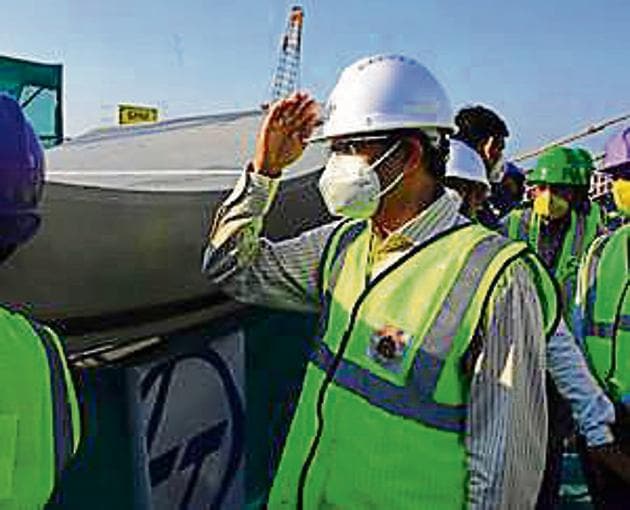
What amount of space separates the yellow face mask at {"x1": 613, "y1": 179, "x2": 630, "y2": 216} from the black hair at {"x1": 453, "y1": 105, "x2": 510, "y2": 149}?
0.91 m

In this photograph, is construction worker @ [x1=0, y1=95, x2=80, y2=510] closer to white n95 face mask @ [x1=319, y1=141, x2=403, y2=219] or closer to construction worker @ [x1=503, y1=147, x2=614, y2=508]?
white n95 face mask @ [x1=319, y1=141, x2=403, y2=219]

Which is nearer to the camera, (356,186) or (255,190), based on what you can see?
(356,186)

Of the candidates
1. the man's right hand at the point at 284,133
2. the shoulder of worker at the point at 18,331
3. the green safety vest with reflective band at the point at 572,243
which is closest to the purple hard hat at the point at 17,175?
the shoulder of worker at the point at 18,331

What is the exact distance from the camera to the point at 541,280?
1.70m

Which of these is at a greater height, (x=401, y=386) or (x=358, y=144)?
(x=358, y=144)

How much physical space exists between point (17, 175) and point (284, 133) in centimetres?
99

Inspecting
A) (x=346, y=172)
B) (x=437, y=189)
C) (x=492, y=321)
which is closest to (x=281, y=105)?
(x=346, y=172)

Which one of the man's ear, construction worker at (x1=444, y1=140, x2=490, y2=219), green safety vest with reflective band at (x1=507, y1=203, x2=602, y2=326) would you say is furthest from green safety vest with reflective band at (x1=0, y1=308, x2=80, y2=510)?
green safety vest with reflective band at (x1=507, y1=203, x2=602, y2=326)

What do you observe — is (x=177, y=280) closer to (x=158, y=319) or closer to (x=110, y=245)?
(x=158, y=319)

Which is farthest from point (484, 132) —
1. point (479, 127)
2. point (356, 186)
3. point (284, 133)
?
point (356, 186)

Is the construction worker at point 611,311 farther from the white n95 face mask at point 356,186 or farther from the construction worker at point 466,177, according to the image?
the white n95 face mask at point 356,186

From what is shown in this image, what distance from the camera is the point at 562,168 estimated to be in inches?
161

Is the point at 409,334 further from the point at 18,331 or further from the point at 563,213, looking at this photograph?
the point at 563,213

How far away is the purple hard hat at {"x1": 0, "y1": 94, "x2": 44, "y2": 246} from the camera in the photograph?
116 cm
